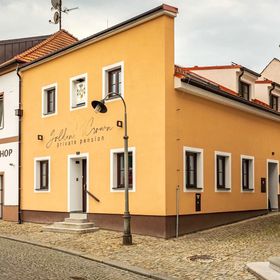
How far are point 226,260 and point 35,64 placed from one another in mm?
12376

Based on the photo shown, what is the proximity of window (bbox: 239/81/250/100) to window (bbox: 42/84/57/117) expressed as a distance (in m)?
7.95

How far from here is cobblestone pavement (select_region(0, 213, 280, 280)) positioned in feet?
34.6

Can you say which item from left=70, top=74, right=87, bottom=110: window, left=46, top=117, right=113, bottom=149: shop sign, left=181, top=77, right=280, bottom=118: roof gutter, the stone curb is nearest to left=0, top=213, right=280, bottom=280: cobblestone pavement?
the stone curb

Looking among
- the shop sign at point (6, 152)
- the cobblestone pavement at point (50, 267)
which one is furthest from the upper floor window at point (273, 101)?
the cobblestone pavement at point (50, 267)

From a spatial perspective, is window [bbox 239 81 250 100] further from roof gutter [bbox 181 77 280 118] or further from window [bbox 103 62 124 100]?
window [bbox 103 62 124 100]

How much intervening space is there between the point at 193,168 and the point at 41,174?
675 centimetres

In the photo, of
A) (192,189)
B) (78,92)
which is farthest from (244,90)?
(192,189)

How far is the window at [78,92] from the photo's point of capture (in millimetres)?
18219

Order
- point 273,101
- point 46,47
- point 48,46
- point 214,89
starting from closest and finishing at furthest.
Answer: point 214,89 → point 46,47 → point 48,46 → point 273,101

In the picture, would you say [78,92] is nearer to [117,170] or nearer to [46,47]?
[117,170]

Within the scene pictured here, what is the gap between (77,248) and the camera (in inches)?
536

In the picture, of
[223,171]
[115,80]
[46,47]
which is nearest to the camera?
[115,80]

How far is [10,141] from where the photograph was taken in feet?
71.0

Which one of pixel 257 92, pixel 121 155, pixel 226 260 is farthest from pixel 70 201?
pixel 257 92
